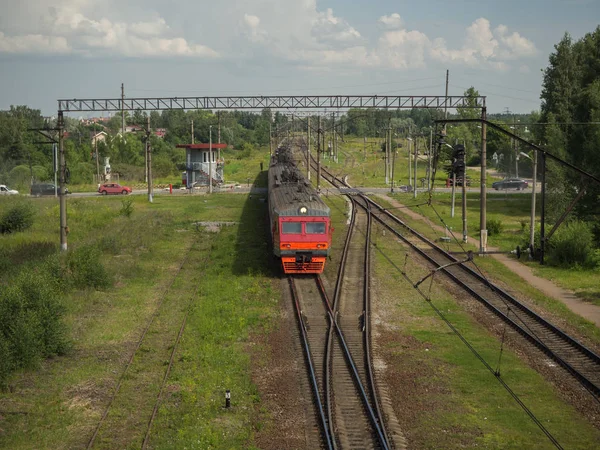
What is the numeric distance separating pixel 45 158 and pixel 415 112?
4999 inches

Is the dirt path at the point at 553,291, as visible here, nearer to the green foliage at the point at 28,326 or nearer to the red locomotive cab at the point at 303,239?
the red locomotive cab at the point at 303,239

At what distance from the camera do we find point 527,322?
21.5 metres

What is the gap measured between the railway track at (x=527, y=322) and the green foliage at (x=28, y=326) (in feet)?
31.8

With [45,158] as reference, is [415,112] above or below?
above

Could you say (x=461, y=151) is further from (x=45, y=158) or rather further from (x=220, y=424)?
(x=45, y=158)

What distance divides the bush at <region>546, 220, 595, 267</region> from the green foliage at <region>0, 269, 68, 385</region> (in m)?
21.2

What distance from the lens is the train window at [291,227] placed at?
26.4 m

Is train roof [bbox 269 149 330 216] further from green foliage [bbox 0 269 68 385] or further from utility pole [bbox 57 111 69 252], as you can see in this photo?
green foliage [bbox 0 269 68 385]

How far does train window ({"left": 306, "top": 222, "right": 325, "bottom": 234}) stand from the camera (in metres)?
26.6

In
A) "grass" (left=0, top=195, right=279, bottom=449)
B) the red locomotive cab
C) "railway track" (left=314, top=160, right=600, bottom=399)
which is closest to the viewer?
"grass" (left=0, top=195, right=279, bottom=449)

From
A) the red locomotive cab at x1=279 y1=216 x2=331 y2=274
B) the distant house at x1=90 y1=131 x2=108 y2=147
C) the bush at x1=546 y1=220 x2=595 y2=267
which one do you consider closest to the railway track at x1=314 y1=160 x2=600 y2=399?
the bush at x1=546 y1=220 x2=595 y2=267

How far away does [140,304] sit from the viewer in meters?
23.8

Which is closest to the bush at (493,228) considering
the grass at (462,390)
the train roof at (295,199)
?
the train roof at (295,199)

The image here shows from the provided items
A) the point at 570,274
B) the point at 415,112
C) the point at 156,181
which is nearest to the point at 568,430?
the point at 570,274
